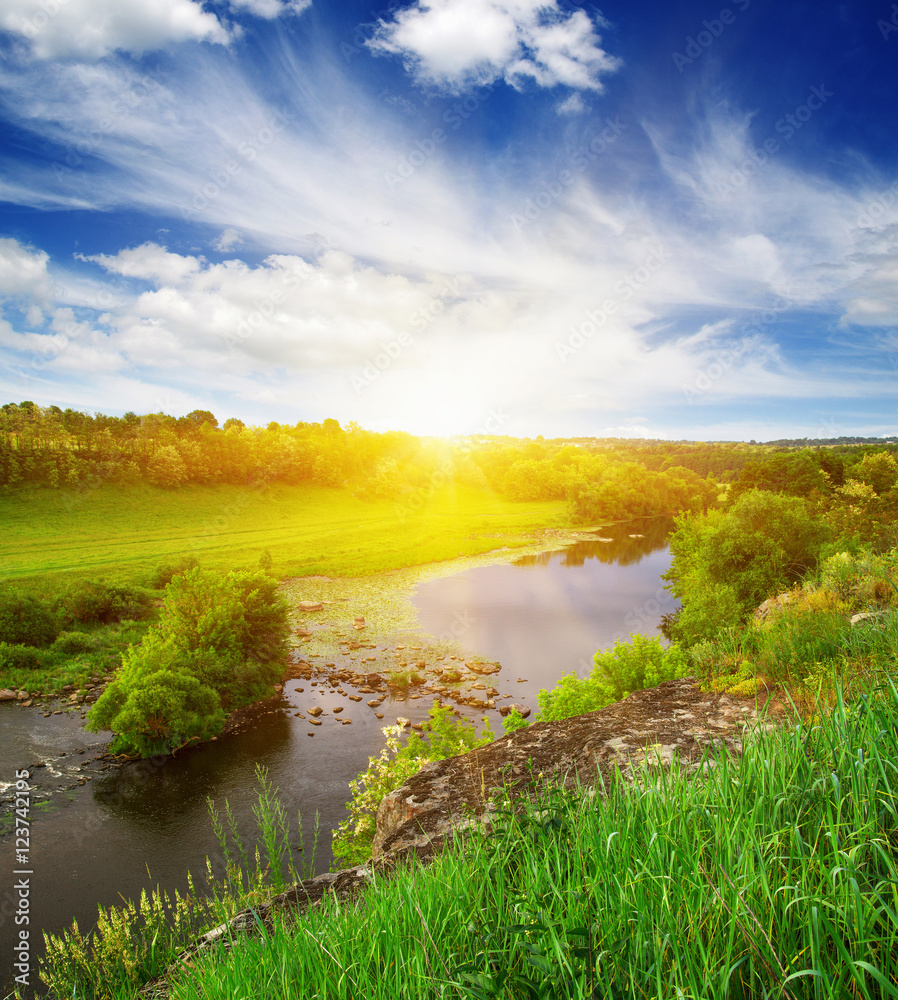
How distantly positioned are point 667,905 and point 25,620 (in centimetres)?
3011

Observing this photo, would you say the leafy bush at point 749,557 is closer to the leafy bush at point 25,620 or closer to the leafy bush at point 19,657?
the leafy bush at point 19,657

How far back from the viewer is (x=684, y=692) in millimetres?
6984

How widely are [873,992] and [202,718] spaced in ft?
65.3

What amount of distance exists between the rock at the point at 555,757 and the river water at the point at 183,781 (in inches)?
267

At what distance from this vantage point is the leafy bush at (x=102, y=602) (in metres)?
27.1

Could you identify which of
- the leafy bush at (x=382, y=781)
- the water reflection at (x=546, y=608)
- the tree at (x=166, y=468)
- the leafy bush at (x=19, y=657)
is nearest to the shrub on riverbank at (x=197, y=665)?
the leafy bush at (x=19, y=657)

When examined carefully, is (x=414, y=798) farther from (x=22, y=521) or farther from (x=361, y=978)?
(x=22, y=521)

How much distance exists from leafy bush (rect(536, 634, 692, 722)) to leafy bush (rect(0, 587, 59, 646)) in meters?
23.3

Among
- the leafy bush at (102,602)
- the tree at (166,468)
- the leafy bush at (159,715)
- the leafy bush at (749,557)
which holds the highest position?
the tree at (166,468)

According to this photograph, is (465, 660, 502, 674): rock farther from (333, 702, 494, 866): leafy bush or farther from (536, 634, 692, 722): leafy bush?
(333, 702, 494, 866): leafy bush

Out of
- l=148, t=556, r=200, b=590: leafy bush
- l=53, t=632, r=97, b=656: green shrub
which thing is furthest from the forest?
l=53, t=632, r=97, b=656: green shrub

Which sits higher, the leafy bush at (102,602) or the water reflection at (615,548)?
the leafy bush at (102,602)

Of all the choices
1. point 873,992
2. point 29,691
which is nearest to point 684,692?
point 873,992

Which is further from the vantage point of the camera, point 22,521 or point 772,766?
point 22,521
